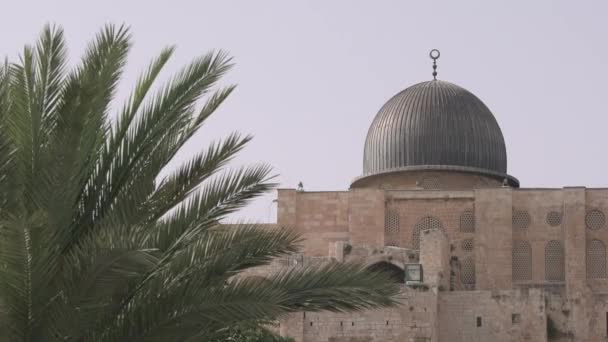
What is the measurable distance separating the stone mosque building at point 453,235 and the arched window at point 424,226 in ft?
0.13

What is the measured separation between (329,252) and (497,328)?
234 inches

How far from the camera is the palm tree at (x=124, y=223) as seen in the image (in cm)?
1001

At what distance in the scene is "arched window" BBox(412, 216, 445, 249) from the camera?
3603cm

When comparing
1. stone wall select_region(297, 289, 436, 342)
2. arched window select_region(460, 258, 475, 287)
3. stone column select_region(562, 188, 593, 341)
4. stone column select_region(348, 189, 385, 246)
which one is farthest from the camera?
stone column select_region(348, 189, 385, 246)

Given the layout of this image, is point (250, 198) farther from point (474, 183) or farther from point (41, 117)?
point (474, 183)

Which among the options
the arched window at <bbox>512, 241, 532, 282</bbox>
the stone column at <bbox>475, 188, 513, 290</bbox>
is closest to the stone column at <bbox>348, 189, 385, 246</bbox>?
the stone column at <bbox>475, 188, 513, 290</bbox>

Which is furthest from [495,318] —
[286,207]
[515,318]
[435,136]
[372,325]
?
[435,136]

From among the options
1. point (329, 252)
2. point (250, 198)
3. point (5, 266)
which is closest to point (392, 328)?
point (329, 252)

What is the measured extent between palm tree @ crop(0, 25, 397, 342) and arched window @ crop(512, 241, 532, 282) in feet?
79.5

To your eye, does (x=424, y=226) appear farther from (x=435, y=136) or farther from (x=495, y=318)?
(x=495, y=318)

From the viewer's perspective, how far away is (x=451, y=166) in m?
37.7

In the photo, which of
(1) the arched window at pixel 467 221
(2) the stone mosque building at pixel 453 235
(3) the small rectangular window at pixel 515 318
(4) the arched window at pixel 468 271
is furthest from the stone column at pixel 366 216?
(3) the small rectangular window at pixel 515 318

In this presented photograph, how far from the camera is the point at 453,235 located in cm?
3588

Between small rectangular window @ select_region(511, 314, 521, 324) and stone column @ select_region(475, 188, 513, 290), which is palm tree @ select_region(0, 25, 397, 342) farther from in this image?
stone column @ select_region(475, 188, 513, 290)
